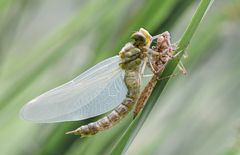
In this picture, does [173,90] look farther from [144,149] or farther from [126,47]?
[126,47]

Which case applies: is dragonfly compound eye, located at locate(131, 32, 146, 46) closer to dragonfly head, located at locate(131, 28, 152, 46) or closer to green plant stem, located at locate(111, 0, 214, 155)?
dragonfly head, located at locate(131, 28, 152, 46)

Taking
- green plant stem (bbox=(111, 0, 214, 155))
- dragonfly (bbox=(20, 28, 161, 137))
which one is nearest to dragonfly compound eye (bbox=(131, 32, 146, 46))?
dragonfly (bbox=(20, 28, 161, 137))

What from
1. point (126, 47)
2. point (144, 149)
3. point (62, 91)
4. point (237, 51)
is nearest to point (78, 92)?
point (62, 91)

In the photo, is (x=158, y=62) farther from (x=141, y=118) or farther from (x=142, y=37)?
(x=141, y=118)

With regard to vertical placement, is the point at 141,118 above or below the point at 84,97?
below

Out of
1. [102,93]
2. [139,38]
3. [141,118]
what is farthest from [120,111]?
[141,118]

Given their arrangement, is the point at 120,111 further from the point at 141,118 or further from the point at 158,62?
the point at 141,118

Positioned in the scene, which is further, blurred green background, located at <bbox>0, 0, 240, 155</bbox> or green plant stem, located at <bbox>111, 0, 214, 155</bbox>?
blurred green background, located at <bbox>0, 0, 240, 155</bbox>

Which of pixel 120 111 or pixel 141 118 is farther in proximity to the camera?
pixel 120 111
